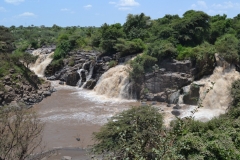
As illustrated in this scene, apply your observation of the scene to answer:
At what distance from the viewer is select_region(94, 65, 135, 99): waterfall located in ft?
89.4

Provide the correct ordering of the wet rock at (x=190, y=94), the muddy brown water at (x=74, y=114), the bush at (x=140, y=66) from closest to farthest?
the muddy brown water at (x=74, y=114) < the wet rock at (x=190, y=94) < the bush at (x=140, y=66)

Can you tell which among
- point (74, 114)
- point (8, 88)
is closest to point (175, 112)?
point (74, 114)

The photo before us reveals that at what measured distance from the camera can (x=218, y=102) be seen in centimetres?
2288

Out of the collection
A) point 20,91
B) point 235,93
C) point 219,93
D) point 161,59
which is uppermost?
point 161,59

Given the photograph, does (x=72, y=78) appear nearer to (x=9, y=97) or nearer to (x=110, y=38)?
(x=110, y=38)

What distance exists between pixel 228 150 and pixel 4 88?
21.1 metres

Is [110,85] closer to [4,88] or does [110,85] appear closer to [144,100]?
[144,100]

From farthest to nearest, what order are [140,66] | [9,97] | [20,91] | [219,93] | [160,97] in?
[20,91], [140,66], [160,97], [9,97], [219,93]

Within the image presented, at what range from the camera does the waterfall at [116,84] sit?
2725cm

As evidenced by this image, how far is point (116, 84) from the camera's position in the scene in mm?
28172

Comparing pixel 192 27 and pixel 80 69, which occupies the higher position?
pixel 192 27

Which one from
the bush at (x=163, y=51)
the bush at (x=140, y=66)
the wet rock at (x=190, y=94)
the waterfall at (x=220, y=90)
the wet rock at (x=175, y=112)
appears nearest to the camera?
the wet rock at (x=175, y=112)

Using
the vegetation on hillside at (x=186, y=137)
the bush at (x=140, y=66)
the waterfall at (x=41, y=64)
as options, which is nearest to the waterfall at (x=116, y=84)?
the bush at (x=140, y=66)

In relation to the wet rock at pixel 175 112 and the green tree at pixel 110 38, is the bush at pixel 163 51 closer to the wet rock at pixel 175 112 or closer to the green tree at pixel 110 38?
the wet rock at pixel 175 112
